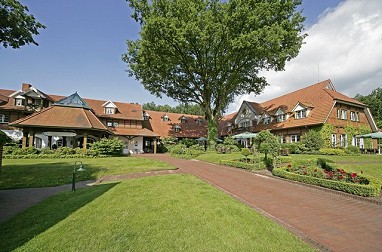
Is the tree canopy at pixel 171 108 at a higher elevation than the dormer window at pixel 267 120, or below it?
higher

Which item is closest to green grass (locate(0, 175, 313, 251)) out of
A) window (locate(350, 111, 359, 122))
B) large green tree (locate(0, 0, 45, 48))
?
large green tree (locate(0, 0, 45, 48))

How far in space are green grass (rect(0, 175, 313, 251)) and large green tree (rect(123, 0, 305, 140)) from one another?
1780cm

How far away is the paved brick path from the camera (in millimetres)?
4703

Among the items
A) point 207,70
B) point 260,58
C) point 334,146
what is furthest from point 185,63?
point 334,146

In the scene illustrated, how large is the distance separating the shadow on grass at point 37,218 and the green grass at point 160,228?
4cm

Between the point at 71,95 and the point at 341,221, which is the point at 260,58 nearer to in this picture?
the point at 341,221

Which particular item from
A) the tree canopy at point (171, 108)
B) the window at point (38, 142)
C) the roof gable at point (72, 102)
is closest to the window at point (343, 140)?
→ the roof gable at point (72, 102)

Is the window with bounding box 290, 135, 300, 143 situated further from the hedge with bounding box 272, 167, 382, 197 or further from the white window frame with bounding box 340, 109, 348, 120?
the hedge with bounding box 272, 167, 382, 197

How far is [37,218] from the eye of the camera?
5.74m

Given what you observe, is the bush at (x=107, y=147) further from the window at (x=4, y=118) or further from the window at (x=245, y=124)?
the window at (x=245, y=124)

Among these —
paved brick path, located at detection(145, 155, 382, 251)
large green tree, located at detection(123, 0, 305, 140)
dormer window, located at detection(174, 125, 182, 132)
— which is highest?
large green tree, located at detection(123, 0, 305, 140)

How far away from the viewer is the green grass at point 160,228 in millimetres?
4098

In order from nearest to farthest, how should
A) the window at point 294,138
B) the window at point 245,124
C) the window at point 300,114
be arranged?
the window at point 300,114 → the window at point 294,138 → the window at point 245,124

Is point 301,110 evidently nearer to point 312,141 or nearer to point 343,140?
point 312,141
